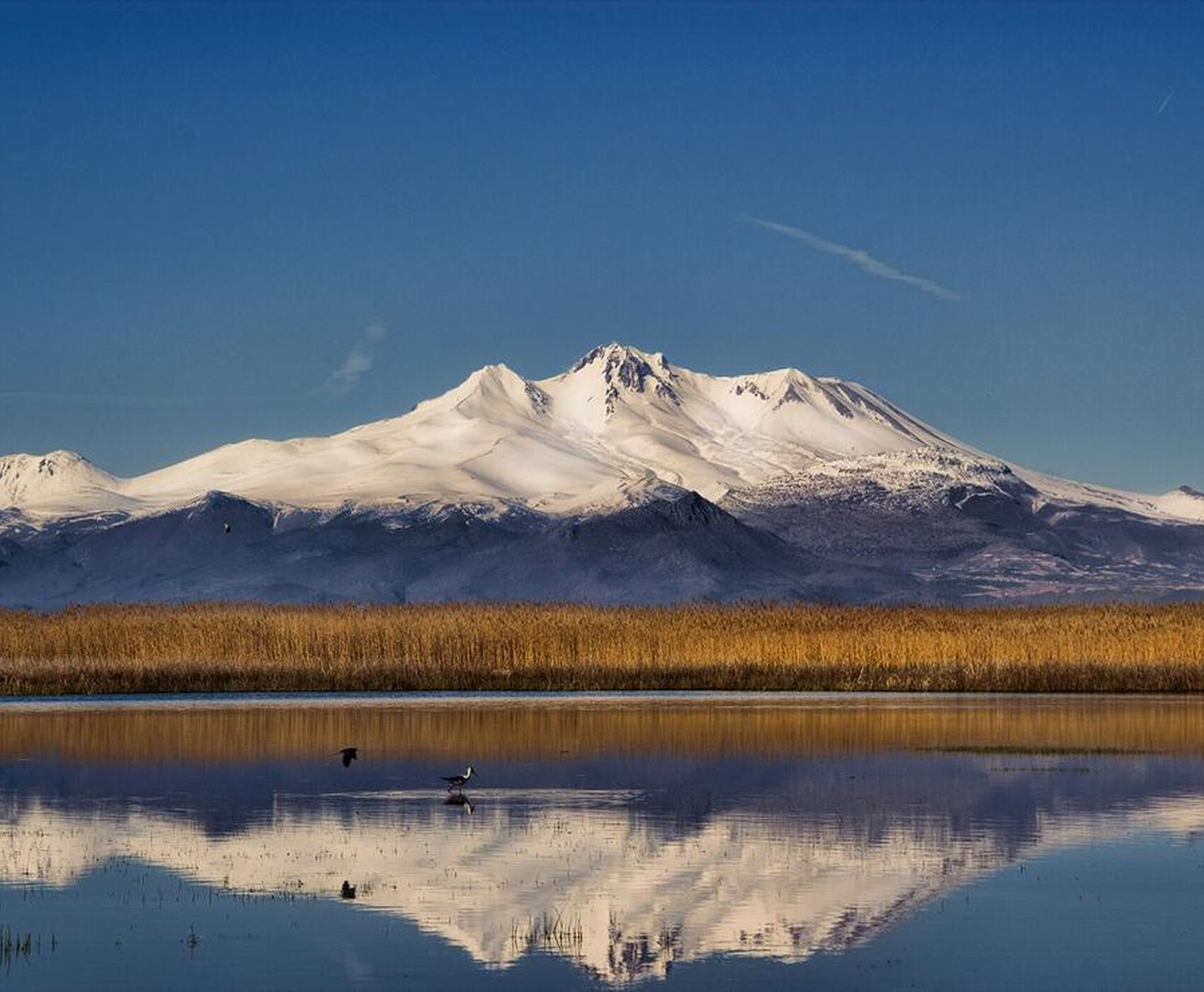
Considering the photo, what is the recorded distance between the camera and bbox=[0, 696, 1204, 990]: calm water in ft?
63.3

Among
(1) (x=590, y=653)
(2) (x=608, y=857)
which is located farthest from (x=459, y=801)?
(1) (x=590, y=653)

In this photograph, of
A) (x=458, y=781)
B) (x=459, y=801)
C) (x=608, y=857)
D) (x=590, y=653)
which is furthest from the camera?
(x=590, y=653)

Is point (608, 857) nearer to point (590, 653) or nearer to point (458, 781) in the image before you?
point (458, 781)

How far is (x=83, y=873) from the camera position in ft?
79.4

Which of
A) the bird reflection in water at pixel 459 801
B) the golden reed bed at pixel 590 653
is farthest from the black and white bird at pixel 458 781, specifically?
the golden reed bed at pixel 590 653

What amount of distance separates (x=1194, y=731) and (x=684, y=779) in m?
12.5

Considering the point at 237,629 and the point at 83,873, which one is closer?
the point at 83,873

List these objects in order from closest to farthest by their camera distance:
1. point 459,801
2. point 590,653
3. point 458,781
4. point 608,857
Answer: point 608,857
point 459,801
point 458,781
point 590,653

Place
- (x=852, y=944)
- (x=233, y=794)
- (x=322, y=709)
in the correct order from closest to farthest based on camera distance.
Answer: (x=852, y=944) < (x=233, y=794) < (x=322, y=709)

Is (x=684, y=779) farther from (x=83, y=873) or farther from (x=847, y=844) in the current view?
(x=83, y=873)

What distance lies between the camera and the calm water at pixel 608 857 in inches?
760

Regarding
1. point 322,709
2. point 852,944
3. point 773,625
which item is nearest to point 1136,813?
point 852,944

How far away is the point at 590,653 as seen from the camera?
190 feet

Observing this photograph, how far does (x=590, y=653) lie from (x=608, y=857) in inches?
1285
